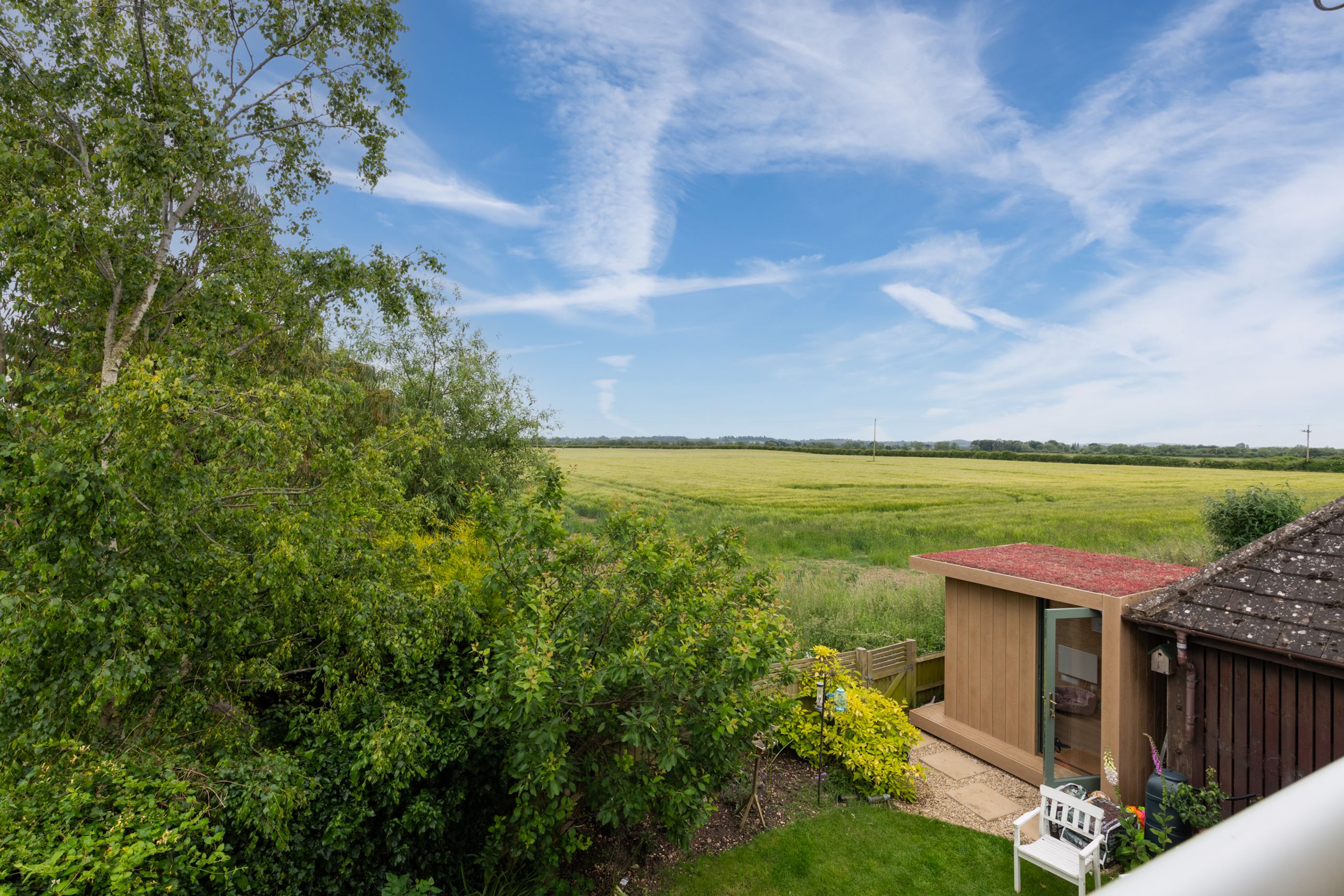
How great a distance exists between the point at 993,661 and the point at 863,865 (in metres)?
3.48

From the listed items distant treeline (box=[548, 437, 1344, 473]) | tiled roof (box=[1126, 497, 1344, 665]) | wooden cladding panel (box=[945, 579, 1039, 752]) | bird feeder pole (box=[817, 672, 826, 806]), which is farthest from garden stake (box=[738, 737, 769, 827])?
distant treeline (box=[548, 437, 1344, 473])

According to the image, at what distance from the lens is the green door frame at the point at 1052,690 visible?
7.04 meters

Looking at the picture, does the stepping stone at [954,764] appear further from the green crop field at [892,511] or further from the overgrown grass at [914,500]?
the overgrown grass at [914,500]

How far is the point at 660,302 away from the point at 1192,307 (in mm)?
23335

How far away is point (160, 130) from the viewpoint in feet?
20.2

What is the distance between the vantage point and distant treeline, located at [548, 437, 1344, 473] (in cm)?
3562

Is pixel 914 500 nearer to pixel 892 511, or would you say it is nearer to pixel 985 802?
pixel 892 511

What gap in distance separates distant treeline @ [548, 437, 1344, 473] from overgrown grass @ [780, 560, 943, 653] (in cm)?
1991

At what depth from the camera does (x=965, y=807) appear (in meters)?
7.18

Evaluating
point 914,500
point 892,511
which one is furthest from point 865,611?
point 914,500

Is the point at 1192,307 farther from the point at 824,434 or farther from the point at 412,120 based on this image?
the point at 824,434

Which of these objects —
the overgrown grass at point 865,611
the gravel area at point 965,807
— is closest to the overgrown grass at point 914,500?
the overgrown grass at point 865,611

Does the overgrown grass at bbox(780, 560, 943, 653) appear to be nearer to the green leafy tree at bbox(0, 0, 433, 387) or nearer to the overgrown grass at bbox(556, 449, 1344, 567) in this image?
the overgrown grass at bbox(556, 449, 1344, 567)

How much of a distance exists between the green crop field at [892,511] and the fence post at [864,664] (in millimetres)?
1749
